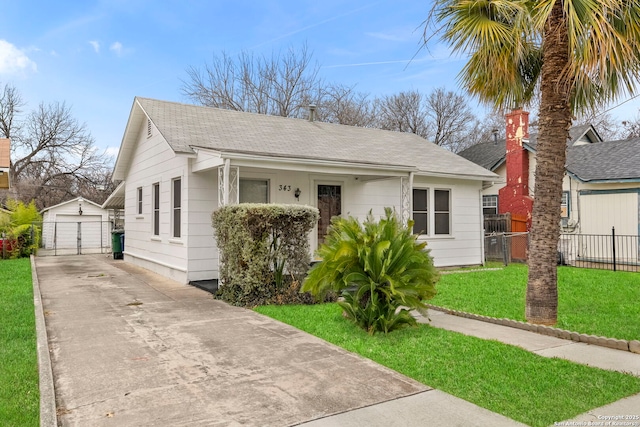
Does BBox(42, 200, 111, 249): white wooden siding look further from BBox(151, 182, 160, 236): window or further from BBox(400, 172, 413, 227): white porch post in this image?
BBox(400, 172, 413, 227): white porch post

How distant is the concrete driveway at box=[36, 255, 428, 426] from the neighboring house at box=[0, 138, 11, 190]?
6.94 m

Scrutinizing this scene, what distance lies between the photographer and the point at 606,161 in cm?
1543

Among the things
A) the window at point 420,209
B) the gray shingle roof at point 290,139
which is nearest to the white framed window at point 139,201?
the gray shingle roof at point 290,139

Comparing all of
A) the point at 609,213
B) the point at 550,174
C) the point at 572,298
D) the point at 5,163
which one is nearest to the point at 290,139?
the point at 550,174

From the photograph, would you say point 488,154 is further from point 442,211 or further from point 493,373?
point 493,373

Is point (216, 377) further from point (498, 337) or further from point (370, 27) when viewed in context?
point (370, 27)

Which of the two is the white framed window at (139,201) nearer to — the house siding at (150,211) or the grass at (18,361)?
the house siding at (150,211)

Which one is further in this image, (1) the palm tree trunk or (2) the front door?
(2) the front door

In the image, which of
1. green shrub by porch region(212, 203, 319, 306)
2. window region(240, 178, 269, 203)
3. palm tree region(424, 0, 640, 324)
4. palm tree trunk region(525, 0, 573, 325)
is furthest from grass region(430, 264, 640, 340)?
window region(240, 178, 269, 203)

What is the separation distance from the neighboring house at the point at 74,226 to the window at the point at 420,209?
18.3 metres

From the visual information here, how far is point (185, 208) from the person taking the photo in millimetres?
9812

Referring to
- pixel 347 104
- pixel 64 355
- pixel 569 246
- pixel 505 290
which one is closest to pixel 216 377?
pixel 64 355

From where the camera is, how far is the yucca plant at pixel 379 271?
555 centimetres

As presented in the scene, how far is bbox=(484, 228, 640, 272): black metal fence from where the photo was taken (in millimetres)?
13828
